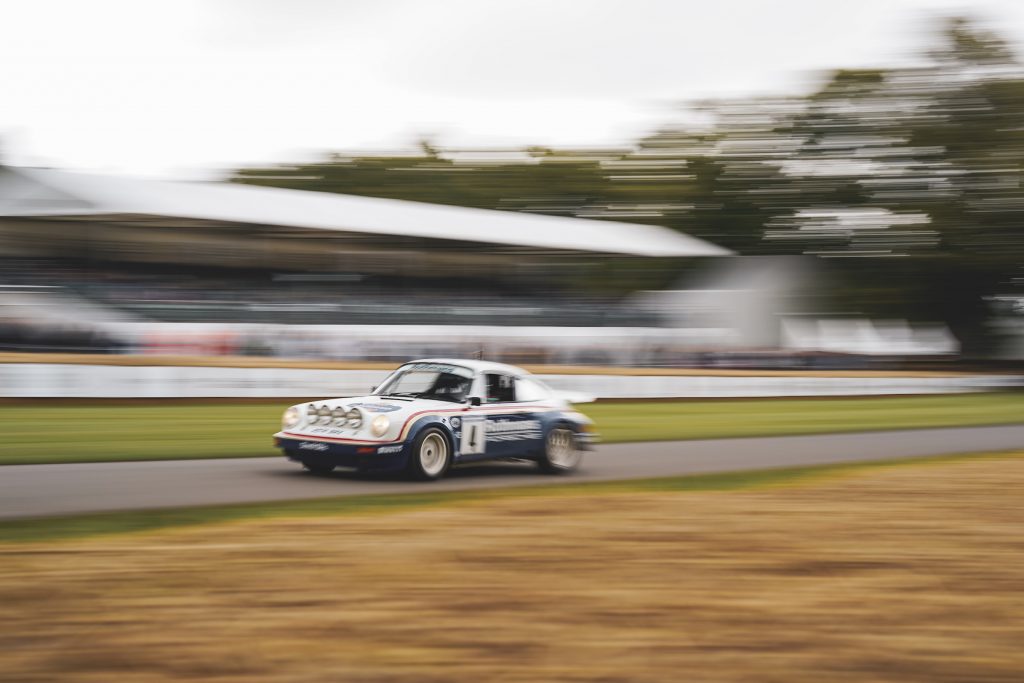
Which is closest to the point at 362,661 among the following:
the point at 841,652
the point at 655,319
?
the point at 841,652

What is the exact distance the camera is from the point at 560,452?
12.0m

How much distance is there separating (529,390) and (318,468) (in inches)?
89.0

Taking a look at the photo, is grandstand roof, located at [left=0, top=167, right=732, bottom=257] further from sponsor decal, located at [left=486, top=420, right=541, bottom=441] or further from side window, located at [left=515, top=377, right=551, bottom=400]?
sponsor decal, located at [left=486, top=420, right=541, bottom=441]

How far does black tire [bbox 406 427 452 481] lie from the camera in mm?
10328

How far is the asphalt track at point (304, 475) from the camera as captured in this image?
8789 millimetres

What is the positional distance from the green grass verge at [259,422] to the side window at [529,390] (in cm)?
327

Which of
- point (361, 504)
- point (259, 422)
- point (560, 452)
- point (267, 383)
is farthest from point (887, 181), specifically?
point (361, 504)

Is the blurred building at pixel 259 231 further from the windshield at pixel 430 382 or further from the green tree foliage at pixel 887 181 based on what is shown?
the windshield at pixel 430 382

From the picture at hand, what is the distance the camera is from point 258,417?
18859mm

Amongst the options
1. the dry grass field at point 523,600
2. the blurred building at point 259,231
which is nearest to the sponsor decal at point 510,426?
the dry grass field at point 523,600

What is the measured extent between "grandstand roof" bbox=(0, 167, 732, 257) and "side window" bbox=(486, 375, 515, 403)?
22.9 metres

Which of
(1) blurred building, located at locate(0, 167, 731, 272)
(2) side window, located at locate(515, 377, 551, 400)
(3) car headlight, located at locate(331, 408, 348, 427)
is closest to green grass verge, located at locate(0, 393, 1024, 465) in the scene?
(3) car headlight, located at locate(331, 408, 348, 427)

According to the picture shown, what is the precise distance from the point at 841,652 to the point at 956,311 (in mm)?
49168

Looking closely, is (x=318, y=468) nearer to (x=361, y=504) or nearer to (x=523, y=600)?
(x=361, y=504)
